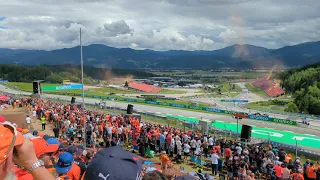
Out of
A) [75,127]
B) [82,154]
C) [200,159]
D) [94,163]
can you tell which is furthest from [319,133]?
[94,163]

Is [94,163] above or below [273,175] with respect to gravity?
above

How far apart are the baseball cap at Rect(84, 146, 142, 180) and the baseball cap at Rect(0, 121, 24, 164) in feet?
2.09

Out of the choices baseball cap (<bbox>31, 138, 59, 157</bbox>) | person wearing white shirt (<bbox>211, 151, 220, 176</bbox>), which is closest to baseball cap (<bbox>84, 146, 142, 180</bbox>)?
baseball cap (<bbox>31, 138, 59, 157</bbox>)

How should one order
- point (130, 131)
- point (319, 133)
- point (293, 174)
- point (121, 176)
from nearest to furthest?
point (121, 176) < point (293, 174) < point (130, 131) < point (319, 133)

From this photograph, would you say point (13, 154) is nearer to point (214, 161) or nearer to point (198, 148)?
point (214, 161)

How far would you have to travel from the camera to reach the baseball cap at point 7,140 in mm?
1769

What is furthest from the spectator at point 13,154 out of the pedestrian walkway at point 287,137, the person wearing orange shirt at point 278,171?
the pedestrian walkway at point 287,137

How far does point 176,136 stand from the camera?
57.0 ft

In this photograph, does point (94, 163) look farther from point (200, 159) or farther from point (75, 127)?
point (75, 127)

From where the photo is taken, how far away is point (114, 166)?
89.2 inches

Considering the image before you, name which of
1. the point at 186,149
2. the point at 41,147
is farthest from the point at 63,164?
the point at 186,149

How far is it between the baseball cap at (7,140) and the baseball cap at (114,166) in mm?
636

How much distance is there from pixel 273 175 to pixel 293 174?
1536 millimetres

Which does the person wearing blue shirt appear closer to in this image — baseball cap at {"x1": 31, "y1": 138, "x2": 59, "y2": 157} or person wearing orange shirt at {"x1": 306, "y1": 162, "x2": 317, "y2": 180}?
person wearing orange shirt at {"x1": 306, "y1": 162, "x2": 317, "y2": 180}
